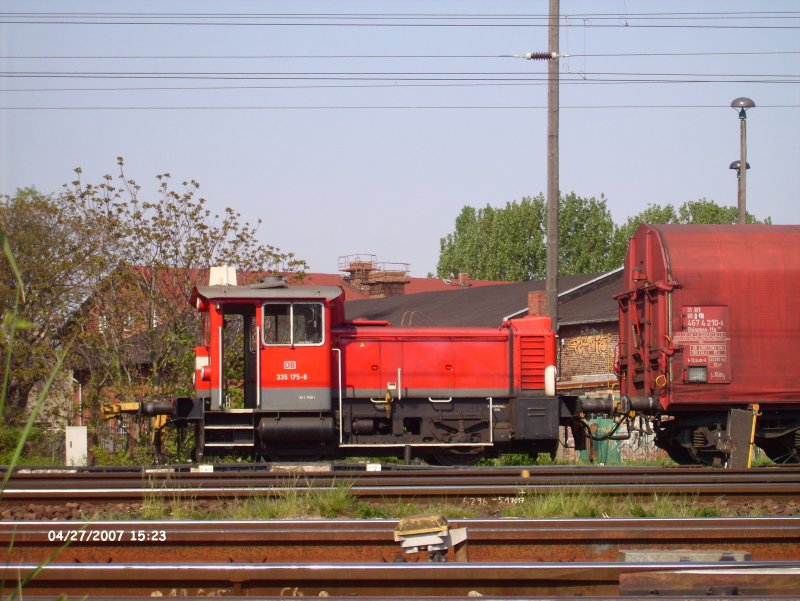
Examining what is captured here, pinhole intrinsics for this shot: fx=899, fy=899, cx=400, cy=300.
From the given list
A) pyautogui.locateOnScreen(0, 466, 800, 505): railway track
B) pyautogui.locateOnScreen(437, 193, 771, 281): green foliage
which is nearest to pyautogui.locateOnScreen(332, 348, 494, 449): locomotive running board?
pyautogui.locateOnScreen(0, 466, 800, 505): railway track

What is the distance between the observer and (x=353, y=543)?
662 centimetres

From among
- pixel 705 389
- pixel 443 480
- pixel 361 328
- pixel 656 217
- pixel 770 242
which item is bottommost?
pixel 443 480

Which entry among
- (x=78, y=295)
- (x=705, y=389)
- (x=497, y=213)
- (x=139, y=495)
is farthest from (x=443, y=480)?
(x=497, y=213)

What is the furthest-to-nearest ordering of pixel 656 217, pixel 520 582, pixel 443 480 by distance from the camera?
pixel 656 217
pixel 443 480
pixel 520 582

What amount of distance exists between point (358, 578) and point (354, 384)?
28.6ft

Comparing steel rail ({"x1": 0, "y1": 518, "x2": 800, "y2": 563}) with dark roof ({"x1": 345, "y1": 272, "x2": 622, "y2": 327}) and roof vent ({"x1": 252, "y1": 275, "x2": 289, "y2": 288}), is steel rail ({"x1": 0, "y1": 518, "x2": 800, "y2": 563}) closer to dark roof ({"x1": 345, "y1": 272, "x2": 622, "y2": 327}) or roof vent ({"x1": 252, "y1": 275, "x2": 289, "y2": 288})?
roof vent ({"x1": 252, "y1": 275, "x2": 289, "y2": 288})

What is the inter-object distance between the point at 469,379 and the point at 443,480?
14.1ft

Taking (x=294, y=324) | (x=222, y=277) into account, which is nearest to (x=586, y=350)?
(x=294, y=324)

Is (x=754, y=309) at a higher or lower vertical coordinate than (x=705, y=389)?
higher

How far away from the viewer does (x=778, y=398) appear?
1396 cm

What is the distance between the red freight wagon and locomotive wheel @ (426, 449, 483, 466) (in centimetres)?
252

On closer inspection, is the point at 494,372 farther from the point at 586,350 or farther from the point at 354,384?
the point at 586,350

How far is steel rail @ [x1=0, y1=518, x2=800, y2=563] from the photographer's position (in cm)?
661

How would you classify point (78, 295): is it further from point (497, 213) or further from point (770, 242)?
point (497, 213)
